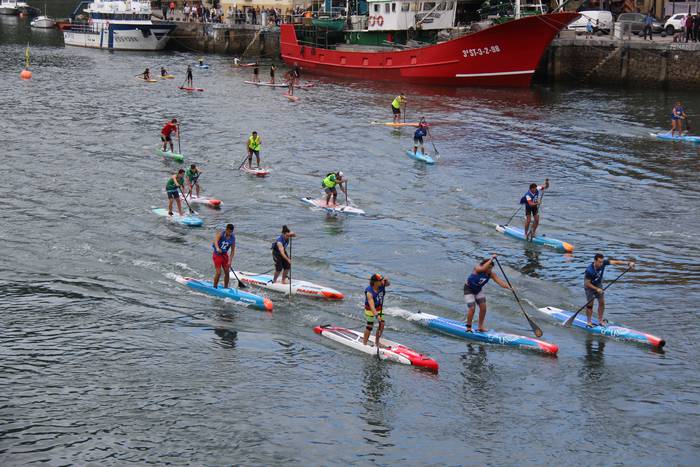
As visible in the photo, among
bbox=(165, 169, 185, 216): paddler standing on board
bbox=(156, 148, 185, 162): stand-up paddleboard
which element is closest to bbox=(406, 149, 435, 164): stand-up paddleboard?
bbox=(156, 148, 185, 162): stand-up paddleboard

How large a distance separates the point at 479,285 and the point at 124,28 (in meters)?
81.5

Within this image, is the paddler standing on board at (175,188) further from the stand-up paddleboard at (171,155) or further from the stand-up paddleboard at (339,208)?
the stand-up paddleboard at (171,155)

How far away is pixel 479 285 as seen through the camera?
72.3 feet

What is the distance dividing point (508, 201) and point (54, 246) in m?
16.5

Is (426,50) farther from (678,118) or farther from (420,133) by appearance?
(420,133)

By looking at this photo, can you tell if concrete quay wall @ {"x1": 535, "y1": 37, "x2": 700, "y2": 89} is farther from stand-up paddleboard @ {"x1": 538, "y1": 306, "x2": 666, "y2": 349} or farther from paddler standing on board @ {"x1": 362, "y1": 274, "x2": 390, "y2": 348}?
paddler standing on board @ {"x1": 362, "y1": 274, "x2": 390, "y2": 348}

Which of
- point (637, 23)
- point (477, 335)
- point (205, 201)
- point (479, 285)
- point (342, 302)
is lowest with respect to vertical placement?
point (477, 335)

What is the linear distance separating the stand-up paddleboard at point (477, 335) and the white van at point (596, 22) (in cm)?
4795

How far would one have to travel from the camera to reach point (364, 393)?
20328mm

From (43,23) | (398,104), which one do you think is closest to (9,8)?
(43,23)

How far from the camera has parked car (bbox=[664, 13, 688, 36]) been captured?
63.7 meters

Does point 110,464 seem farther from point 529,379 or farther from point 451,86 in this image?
point 451,86

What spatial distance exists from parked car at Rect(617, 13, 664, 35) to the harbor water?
15.4 meters

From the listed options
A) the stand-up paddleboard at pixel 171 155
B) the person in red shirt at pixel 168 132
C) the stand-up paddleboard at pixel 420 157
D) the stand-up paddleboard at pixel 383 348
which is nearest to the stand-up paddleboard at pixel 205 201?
the stand-up paddleboard at pixel 171 155
